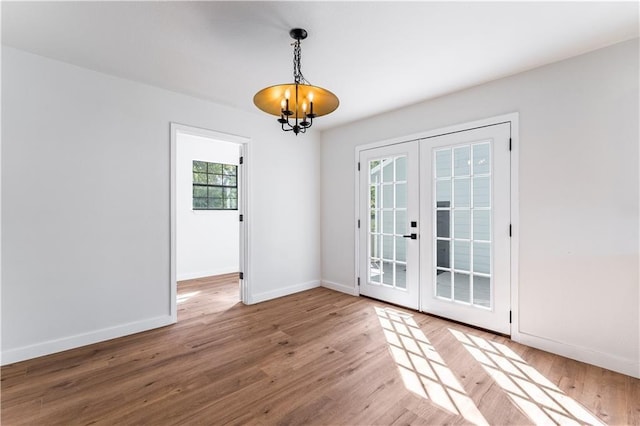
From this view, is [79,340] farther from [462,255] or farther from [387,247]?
[462,255]

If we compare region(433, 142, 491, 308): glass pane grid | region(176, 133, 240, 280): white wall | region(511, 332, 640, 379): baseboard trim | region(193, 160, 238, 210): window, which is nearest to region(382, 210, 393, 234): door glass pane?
region(433, 142, 491, 308): glass pane grid

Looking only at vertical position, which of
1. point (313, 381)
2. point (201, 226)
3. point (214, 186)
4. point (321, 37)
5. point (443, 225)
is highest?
point (321, 37)

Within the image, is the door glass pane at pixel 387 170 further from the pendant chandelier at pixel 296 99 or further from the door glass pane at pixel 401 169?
the pendant chandelier at pixel 296 99

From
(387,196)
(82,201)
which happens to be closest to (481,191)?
(387,196)

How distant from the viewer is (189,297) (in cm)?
411

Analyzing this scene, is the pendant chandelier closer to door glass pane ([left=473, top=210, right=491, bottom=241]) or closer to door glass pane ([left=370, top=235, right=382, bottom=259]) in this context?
door glass pane ([left=473, top=210, right=491, bottom=241])

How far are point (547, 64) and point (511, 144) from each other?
71 cm

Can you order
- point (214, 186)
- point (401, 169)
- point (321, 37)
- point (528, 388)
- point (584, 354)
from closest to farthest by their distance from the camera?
point (528, 388)
point (321, 37)
point (584, 354)
point (401, 169)
point (214, 186)

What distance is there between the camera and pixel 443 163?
322 cm

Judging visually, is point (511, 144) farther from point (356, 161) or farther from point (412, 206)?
point (356, 161)

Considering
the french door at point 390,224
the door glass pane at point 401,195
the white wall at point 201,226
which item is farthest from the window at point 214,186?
the door glass pane at point 401,195

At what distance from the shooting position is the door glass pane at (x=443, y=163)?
3.18 m

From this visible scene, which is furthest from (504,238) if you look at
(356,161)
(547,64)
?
(356,161)

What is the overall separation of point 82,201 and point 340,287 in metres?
3.28
